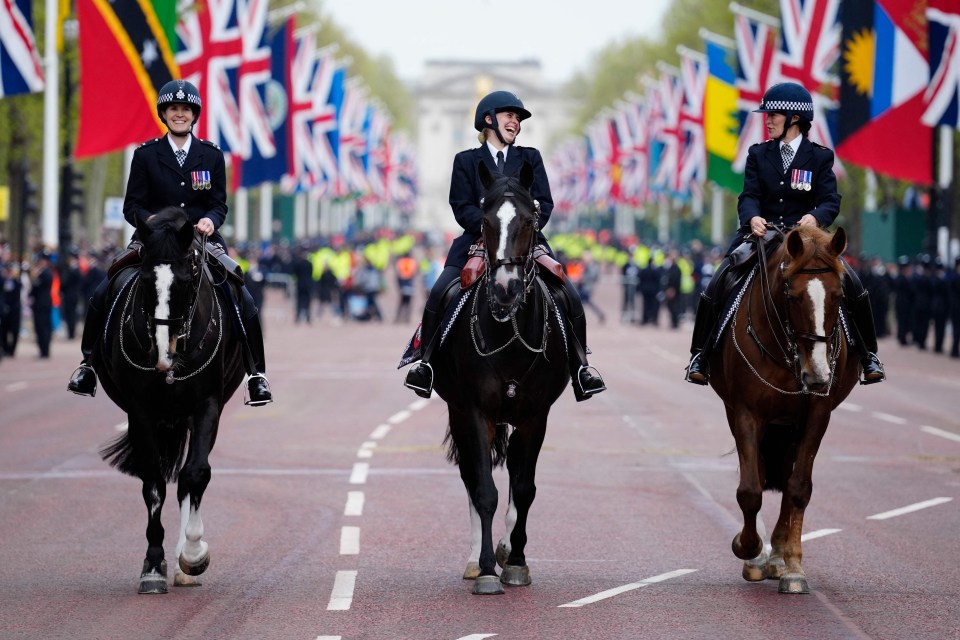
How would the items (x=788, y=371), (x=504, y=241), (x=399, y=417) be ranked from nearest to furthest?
1. (x=504, y=241)
2. (x=788, y=371)
3. (x=399, y=417)

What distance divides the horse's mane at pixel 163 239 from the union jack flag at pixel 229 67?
2727 cm

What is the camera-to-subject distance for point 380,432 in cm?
1938

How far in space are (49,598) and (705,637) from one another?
3481 millimetres

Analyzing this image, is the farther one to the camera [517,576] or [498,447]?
[498,447]

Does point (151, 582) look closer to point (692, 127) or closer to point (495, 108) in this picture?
point (495, 108)

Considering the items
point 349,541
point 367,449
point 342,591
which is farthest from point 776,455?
point 367,449

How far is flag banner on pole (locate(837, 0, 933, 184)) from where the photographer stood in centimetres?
3012

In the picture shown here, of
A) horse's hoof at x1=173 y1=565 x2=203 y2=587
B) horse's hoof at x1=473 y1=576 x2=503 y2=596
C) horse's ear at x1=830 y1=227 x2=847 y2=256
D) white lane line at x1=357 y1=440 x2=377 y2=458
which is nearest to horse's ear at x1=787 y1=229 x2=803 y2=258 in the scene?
horse's ear at x1=830 y1=227 x2=847 y2=256

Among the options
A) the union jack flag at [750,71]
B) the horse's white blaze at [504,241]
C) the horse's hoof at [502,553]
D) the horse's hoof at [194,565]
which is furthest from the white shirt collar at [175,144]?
the union jack flag at [750,71]

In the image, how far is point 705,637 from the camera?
8.37 meters

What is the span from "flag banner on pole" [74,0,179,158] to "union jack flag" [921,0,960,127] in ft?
45.0

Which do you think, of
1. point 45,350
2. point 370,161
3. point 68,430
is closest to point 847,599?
point 68,430

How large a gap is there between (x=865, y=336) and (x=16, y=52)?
64.7 feet

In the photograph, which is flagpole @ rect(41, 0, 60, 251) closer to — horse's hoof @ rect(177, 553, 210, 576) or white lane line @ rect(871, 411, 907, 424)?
white lane line @ rect(871, 411, 907, 424)
